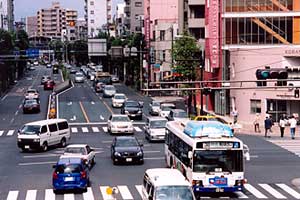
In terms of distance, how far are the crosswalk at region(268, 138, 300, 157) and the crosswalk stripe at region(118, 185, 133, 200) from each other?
46.8 feet

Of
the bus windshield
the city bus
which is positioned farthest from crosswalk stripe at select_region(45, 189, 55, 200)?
the bus windshield

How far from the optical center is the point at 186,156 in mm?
30344

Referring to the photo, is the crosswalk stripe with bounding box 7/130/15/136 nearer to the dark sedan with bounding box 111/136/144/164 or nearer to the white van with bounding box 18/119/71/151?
the white van with bounding box 18/119/71/151

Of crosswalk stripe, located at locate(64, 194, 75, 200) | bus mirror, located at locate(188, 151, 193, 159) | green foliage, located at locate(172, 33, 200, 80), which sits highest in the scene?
green foliage, located at locate(172, 33, 200, 80)

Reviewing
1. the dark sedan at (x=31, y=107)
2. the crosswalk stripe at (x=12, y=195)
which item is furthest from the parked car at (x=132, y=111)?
the crosswalk stripe at (x=12, y=195)

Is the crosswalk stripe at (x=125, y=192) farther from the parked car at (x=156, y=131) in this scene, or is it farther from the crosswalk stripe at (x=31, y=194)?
the parked car at (x=156, y=131)

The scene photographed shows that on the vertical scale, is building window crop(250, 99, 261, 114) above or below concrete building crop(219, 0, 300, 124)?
below

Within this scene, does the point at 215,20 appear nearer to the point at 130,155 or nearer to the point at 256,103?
the point at 256,103

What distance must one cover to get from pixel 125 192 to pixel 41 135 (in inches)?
601

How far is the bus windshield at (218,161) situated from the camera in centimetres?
2875

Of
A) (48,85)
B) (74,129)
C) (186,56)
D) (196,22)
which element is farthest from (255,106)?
(48,85)

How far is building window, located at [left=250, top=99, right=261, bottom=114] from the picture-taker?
2488 inches

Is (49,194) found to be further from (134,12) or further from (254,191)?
(134,12)

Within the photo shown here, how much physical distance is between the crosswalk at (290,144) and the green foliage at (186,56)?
2434 centimetres
